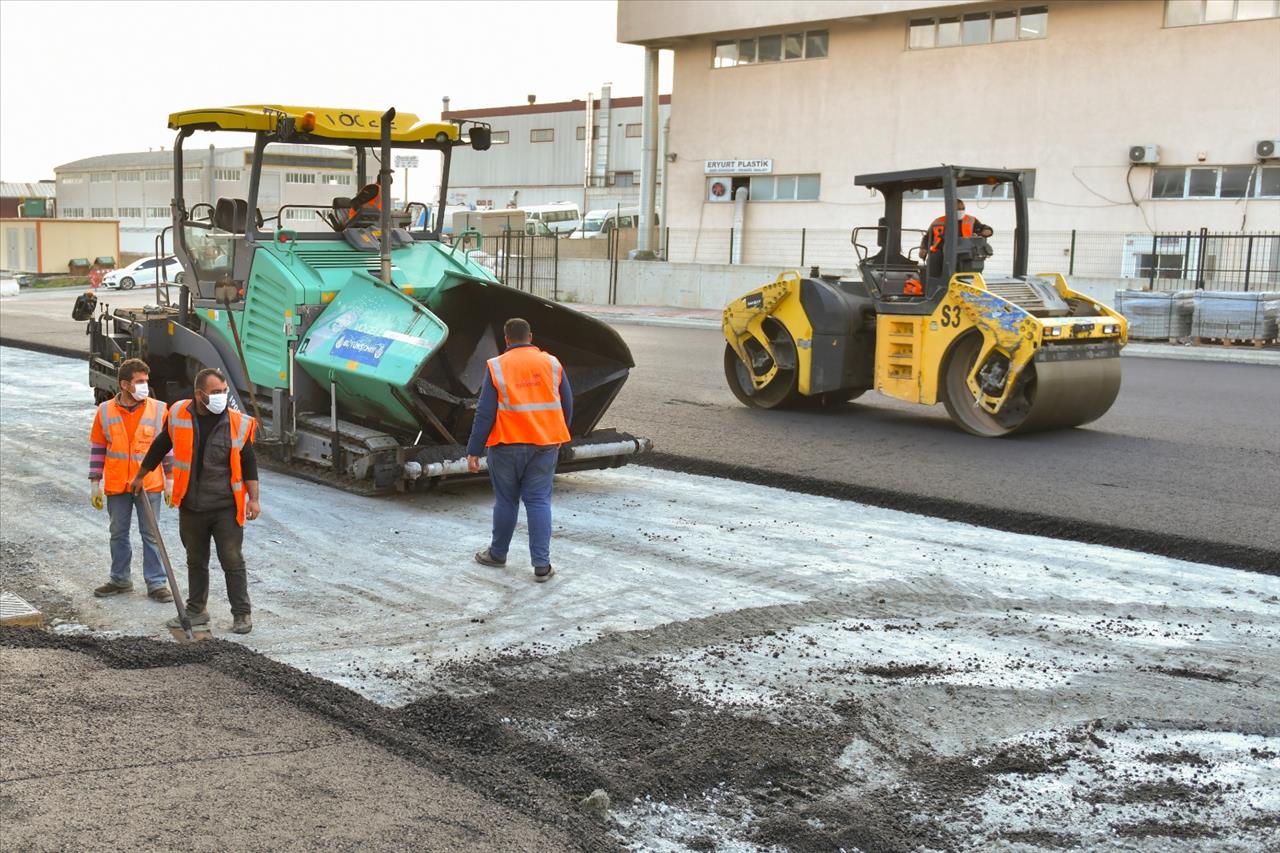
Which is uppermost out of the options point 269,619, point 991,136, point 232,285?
point 991,136

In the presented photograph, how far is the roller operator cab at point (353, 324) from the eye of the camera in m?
8.48

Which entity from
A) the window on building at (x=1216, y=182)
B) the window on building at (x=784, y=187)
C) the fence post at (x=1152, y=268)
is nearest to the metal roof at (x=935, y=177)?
the fence post at (x=1152, y=268)

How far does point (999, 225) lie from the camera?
1105 inches

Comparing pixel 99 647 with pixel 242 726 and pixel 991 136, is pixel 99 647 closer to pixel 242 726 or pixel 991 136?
pixel 242 726

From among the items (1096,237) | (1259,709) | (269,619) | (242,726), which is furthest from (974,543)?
(1096,237)

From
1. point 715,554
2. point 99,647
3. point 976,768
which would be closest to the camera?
point 976,768

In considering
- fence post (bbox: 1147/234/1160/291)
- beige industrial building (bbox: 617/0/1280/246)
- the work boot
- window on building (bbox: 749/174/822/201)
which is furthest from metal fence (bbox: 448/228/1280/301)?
the work boot

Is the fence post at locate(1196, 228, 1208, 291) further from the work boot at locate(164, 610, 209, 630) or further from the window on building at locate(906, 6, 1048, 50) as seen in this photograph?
the work boot at locate(164, 610, 209, 630)

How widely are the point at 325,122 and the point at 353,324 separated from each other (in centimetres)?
175

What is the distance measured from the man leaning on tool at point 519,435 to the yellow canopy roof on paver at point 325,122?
326 cm

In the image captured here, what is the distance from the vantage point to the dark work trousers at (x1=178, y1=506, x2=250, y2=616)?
5910 millimetres

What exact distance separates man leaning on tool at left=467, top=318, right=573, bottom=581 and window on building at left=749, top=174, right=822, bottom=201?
83.6 ft

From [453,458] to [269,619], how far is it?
2433mm

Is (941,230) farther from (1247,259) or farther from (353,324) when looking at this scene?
(1247,259)
